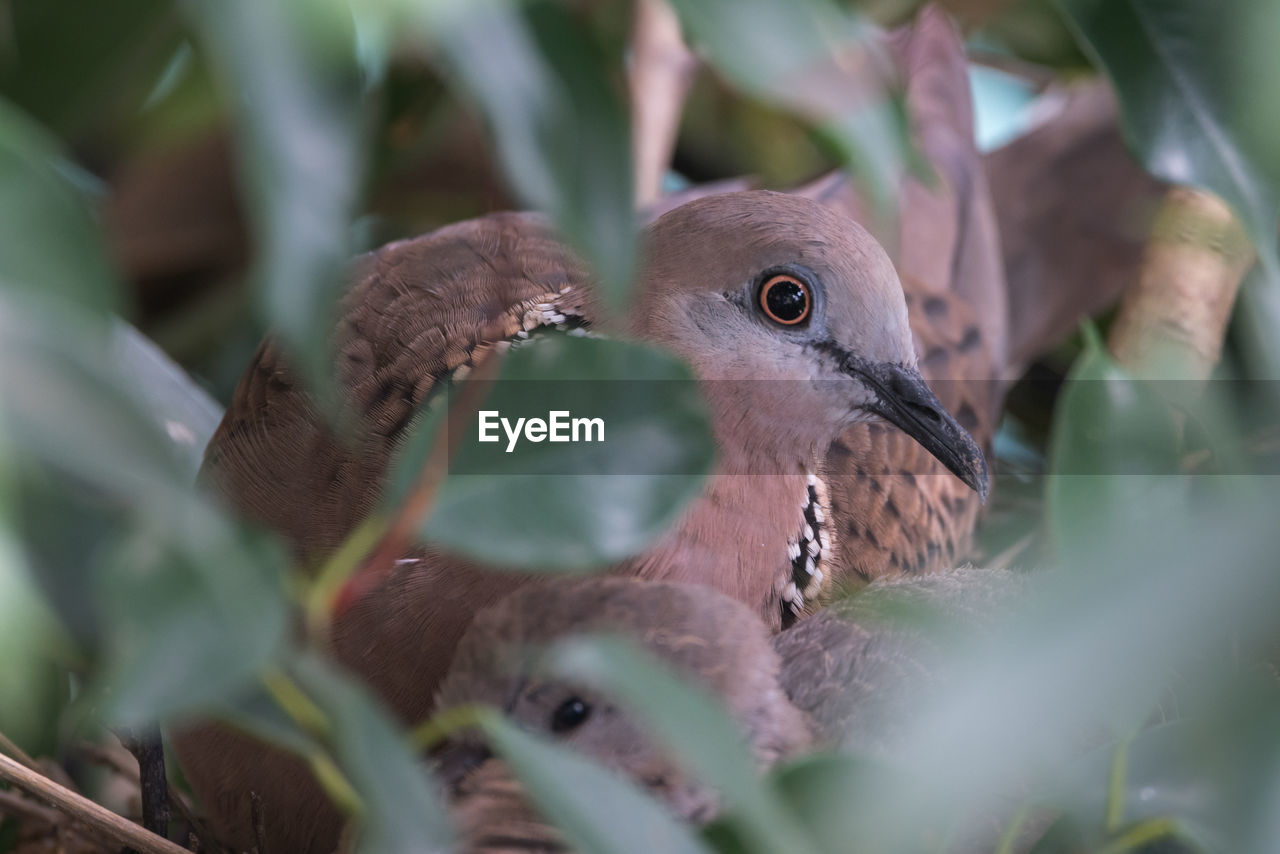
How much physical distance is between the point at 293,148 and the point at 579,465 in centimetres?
Result: 20

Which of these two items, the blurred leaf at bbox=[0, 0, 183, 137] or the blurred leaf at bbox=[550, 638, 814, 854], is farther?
the blurred leaf at bbox=[0, 0, 183, 137]

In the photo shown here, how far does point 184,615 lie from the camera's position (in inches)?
19.4

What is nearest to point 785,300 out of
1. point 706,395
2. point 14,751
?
point 706,395

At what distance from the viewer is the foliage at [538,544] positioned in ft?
1.62

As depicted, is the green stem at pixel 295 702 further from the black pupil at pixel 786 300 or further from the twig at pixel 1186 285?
the twig at pixel 1186 285

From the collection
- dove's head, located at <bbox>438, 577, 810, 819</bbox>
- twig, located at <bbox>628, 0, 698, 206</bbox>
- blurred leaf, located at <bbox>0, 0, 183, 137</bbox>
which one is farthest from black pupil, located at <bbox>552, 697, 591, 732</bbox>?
twig, located at <bbox>628, 0, 698, 206</bbox>

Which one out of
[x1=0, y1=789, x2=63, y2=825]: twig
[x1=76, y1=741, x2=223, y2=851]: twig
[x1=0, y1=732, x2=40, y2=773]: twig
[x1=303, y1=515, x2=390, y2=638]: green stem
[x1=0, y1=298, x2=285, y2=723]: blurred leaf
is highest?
[x1=0, y1=298, x2=285, y2=723]: blurred leaf

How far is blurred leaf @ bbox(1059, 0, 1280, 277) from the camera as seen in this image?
91cm

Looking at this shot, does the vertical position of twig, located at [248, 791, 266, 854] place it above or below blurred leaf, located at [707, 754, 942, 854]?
below

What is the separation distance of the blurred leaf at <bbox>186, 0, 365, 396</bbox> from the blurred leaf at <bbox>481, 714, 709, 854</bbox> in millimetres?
164

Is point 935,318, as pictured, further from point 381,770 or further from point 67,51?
point 381,770

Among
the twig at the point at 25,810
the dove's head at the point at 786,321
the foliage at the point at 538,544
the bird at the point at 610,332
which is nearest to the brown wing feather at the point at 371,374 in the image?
the bird at the point at 610,332

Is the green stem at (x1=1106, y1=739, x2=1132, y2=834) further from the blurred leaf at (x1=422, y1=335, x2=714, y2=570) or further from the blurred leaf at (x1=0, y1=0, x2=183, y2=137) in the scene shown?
the blurred leaf at (x1=0, y1=0, x2=183, y2=137)

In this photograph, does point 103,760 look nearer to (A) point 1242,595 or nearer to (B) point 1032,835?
(B) point 1032,835
